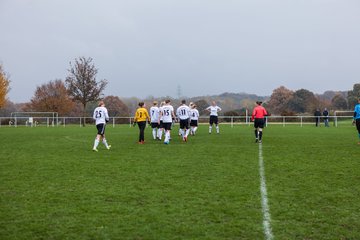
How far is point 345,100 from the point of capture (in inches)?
3799

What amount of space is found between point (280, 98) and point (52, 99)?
52217 mm

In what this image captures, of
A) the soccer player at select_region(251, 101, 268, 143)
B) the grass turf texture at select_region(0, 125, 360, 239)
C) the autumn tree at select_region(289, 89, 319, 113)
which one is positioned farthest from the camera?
the autumn tree at select_region(289, 89, 319, 113)

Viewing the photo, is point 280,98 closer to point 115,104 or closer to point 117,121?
point 115,104

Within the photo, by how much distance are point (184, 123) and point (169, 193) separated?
13.6 metres

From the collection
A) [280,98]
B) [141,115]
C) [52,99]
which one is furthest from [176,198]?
[280,98]

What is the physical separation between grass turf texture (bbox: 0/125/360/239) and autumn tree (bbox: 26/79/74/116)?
60287mm

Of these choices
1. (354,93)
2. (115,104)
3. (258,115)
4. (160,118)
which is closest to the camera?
(258,115)

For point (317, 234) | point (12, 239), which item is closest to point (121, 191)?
point (12, 239)

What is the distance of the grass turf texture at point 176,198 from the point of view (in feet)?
18.1

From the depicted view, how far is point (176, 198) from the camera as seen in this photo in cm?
732

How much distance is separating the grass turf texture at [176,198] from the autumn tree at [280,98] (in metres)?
86.0

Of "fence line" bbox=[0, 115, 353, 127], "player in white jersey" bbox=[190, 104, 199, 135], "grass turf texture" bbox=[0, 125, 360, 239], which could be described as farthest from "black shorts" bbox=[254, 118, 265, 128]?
"fence line" bbox=[0, 115, 353, 127]

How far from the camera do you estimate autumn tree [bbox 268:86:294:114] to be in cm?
9669

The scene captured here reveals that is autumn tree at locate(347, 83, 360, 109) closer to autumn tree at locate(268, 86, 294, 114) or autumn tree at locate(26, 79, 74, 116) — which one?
autumn tree at locate(268, 86, 294, 114)
